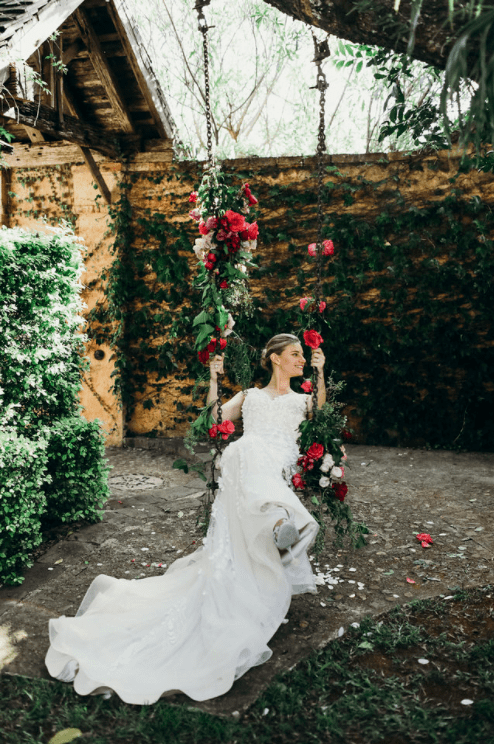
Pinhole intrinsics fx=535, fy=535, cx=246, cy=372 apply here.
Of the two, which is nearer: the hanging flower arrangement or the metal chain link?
the metal chain link

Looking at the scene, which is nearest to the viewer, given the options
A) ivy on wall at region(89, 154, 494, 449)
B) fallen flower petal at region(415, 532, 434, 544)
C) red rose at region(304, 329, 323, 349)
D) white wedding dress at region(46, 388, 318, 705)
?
white wedding dress at region(46, 388, 318, 705)

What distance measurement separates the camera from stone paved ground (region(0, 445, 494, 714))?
2773 mm

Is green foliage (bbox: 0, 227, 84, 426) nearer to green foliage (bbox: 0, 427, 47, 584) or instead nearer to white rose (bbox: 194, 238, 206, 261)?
green foliage (bbox: 0, 427, 47, 584)

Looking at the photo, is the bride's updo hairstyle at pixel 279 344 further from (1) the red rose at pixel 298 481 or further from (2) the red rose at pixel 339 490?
(2) the red rose at pixel 339 490

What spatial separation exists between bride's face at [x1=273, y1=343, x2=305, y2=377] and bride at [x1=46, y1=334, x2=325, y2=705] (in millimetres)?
266

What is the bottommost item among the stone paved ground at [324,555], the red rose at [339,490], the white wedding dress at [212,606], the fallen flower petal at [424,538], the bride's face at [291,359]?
the stone paved ground at [324,555]

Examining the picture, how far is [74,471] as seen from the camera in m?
4.14

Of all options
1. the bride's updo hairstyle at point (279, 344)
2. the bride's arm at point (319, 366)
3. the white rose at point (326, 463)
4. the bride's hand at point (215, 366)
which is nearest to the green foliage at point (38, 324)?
the bride's hand at point (215, 366)

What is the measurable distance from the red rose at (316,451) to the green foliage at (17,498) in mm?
1788

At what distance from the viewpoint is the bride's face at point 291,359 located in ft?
11.9

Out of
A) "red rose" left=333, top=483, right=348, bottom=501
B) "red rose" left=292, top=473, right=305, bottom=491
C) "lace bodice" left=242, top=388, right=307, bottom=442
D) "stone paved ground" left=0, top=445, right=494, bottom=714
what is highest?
"lace bodice" left=242, top=388, right=307, bottom=442

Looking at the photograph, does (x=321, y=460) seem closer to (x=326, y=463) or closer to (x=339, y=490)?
(x=326, y=463)

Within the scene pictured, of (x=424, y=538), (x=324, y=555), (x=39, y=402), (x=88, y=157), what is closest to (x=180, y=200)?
(x=88, y=157)

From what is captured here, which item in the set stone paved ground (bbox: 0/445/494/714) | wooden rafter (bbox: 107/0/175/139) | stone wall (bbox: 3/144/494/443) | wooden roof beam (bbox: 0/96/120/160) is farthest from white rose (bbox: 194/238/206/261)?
wooden rafter (bbox: 107/0/175/139)
